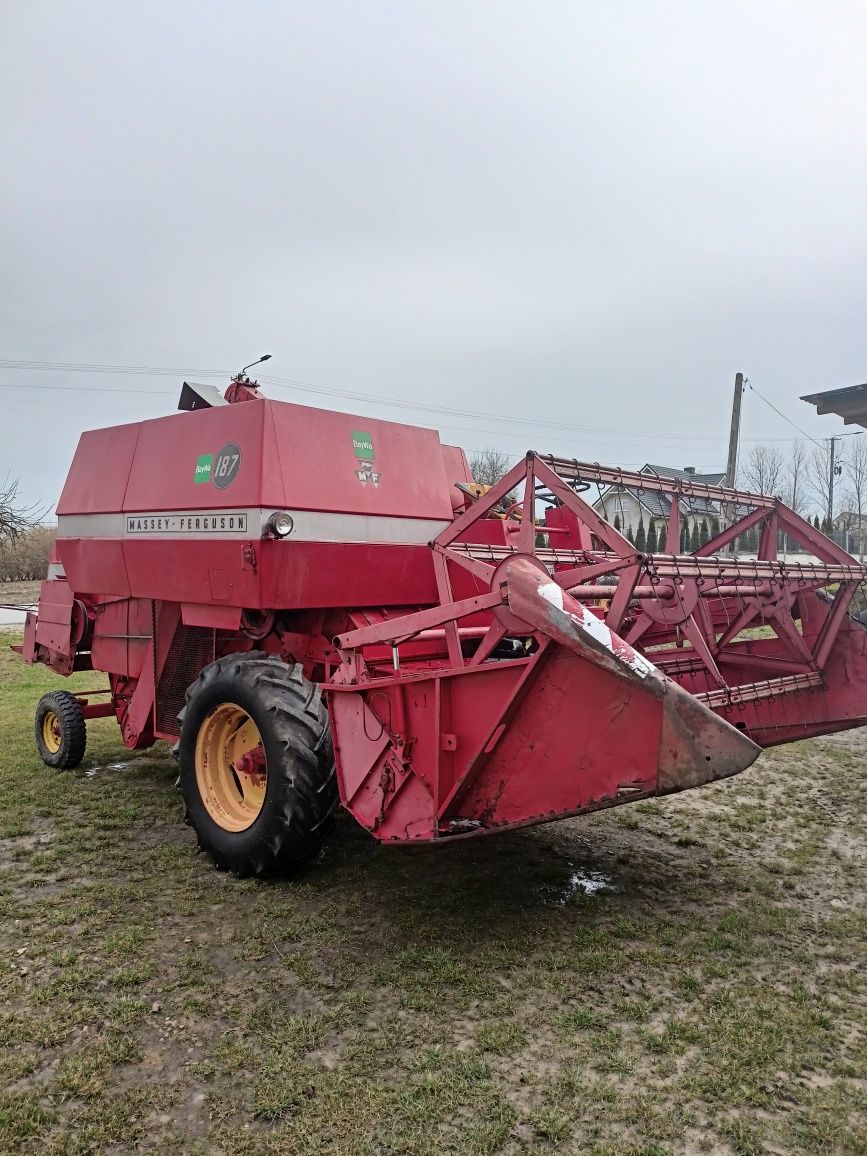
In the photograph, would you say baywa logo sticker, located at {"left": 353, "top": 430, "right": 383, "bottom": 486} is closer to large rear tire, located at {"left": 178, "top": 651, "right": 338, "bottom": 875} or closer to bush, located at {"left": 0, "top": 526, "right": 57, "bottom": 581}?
large rear tire, located at {"left": 178, "top": 651, "right": 338, "bottom": 875}

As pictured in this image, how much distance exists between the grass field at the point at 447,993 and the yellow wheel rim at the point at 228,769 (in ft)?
0.96

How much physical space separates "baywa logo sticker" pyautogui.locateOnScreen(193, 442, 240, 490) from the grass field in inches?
75.7

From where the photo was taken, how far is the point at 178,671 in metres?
5.12

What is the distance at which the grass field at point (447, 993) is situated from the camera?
2248 mm

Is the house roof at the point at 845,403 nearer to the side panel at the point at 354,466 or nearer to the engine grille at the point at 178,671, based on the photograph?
the side panel at the point at 354,466

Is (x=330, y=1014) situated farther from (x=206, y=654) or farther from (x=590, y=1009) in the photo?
(x=206, y=654)

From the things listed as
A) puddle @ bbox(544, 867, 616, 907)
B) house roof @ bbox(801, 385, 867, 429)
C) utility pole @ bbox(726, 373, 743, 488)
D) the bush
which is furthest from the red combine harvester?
the bush

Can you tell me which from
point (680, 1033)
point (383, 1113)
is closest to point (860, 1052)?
point (680, 1033)

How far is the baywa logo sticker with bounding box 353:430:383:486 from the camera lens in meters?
4.47

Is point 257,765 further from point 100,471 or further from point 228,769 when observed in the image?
point 100,471

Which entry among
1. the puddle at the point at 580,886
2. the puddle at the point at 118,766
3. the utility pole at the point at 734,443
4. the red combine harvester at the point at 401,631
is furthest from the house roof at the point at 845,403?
the utility pole at the point at 734,443

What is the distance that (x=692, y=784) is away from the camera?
2828mm

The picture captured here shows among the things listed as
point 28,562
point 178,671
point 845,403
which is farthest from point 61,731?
point 28,562

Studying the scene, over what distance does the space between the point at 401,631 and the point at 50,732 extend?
3945 mm
